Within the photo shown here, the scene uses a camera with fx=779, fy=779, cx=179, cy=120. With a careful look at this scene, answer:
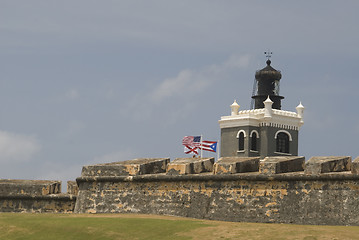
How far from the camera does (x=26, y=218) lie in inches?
1035

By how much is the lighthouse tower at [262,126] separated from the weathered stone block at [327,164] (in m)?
40.1

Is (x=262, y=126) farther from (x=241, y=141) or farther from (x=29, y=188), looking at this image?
(x=29, y=188)

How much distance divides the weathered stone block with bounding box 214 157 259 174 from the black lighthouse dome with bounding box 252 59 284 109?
39898 mm

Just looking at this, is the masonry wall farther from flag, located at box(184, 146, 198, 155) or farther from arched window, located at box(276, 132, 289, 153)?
arched window, located at box(276, 132, 289, 153)

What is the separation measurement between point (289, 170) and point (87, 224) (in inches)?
292

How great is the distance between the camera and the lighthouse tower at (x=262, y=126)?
68.0 metres

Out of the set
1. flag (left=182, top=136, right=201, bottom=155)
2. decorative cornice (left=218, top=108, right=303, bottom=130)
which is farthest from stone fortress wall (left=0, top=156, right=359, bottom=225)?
decorative cornice (left=218, top=108, right=303, bottom=130)

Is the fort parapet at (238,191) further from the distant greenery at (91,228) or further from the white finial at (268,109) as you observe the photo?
the white finial at (268,109)

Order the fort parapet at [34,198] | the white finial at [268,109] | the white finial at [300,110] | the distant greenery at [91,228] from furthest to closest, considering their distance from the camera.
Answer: the white finial at [300,110] → the white finial at [268,109] → the fort parapet at [34,198] → the distant greenery at [91,228]

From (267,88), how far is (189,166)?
40.6 m

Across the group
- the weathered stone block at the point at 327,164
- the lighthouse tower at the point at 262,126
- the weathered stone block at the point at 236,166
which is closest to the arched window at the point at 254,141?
the lighthouse tower at the point at 262,126

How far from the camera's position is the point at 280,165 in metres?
27.0

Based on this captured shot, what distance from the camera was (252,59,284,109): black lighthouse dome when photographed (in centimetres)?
6806

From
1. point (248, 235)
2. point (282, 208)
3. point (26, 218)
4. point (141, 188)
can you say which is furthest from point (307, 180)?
point (26, 218)
